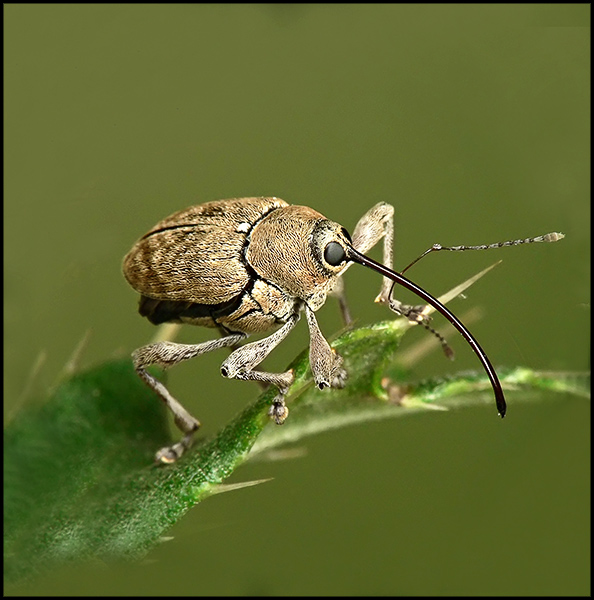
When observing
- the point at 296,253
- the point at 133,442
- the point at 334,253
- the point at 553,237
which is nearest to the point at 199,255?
the point at 296,253

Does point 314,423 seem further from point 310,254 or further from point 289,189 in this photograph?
point 289,189

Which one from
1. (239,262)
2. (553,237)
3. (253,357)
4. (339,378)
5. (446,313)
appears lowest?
(253,357)

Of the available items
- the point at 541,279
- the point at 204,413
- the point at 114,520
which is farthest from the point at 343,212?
the point at 114,520

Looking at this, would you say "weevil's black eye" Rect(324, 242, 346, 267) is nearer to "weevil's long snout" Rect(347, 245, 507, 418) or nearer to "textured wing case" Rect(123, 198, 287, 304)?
"weevil's long snout" Rect(347, 245, 507, 418)

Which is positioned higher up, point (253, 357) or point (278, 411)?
point (278, 411)

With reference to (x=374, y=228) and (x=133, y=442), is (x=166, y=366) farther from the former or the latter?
(x=374, y=228)
